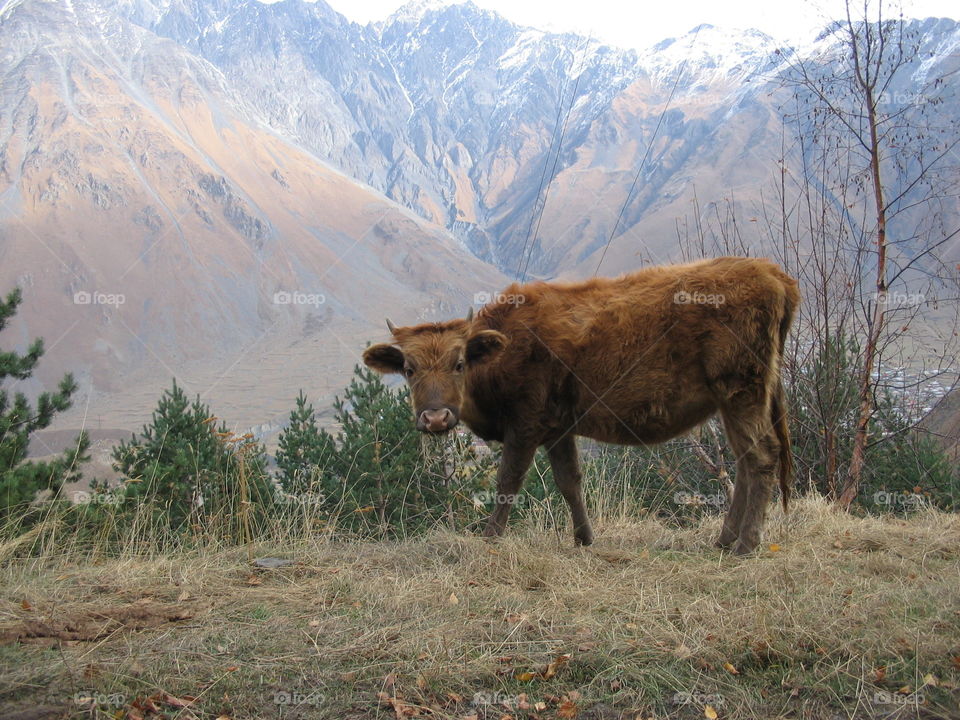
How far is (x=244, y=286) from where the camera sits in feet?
314

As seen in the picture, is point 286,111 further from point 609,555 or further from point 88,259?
point 609,555

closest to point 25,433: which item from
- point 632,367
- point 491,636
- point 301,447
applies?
point 301,447

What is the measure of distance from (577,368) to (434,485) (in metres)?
7.78

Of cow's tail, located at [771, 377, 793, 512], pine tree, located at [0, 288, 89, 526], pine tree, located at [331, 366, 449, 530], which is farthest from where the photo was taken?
pine tree, located at [331, 366, 449, 530]

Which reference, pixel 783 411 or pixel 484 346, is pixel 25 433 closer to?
pixel 484 346

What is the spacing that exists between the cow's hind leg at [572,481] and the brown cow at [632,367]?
0.06 feet

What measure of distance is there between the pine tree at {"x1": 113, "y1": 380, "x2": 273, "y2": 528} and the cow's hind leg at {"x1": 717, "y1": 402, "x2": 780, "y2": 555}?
4.01 m

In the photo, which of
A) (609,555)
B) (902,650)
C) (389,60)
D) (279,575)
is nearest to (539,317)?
(609,555)

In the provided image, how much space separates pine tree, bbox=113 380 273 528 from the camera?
8.11 metres

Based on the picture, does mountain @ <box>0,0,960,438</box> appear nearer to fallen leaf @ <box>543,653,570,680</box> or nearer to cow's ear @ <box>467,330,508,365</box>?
cow's ear @ <box>467,330,508,365</box>

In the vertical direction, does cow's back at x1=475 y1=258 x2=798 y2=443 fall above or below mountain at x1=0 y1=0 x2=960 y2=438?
below

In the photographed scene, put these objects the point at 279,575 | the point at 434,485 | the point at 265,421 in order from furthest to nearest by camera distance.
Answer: the point at 265,421 → the point at 434,485 → the point at 279,575

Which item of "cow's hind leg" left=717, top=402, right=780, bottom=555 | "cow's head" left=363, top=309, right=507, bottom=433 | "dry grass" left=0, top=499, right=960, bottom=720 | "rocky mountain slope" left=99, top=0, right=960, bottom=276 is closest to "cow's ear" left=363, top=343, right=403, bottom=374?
"cow's head" left=363, top=309, right=507, bottom=433

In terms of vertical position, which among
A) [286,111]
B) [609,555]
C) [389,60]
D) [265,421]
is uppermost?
[389,60]
